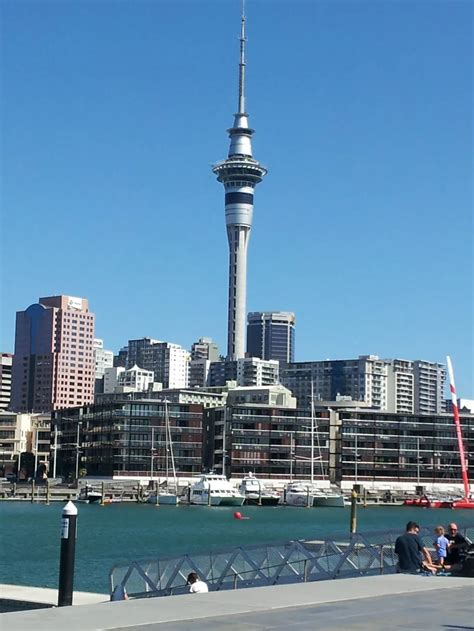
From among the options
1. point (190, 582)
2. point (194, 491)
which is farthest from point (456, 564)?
point (194, 491)

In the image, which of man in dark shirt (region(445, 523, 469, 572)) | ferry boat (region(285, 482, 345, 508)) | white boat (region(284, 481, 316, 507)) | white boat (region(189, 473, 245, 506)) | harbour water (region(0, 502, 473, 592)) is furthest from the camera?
ferry boat (region(285, 482, 345, 508))

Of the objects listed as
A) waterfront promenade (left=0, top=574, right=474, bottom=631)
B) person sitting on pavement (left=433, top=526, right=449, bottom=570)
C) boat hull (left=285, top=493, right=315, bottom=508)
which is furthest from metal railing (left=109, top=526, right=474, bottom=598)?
boat hull (left=285, top=493, right=315, bottom=508)

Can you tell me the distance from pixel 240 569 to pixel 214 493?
141 metres

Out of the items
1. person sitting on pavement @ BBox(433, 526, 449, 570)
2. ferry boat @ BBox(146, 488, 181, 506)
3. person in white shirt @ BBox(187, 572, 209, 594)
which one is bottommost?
ferry boat @ BBox(146, 488, 181, 506)

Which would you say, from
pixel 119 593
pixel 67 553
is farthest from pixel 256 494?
pixel 67 553

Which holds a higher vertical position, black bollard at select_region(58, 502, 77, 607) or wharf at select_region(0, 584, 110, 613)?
black bollard at select_region(58, 502, 77, 607)

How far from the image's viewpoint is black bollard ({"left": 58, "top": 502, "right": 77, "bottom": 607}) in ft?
91.3

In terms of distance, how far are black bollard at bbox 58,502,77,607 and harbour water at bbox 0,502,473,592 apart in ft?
27.9

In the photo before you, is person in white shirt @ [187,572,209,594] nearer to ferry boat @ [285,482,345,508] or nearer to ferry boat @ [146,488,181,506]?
ferry boat @ [146,488,181,506]

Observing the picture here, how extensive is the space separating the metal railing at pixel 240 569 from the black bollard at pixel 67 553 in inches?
120

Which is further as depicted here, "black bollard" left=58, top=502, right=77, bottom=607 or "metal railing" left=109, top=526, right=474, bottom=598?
"metal railing" left=109, top=526, right=474, bottom=598

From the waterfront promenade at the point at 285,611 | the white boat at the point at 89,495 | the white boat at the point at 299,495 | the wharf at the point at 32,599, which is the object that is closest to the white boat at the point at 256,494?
the white boat at the point at 299,495

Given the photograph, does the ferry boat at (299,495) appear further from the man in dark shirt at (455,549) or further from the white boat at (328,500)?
the man in dark shirt at (455,549)

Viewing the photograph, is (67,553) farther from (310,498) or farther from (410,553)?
(310,498)
